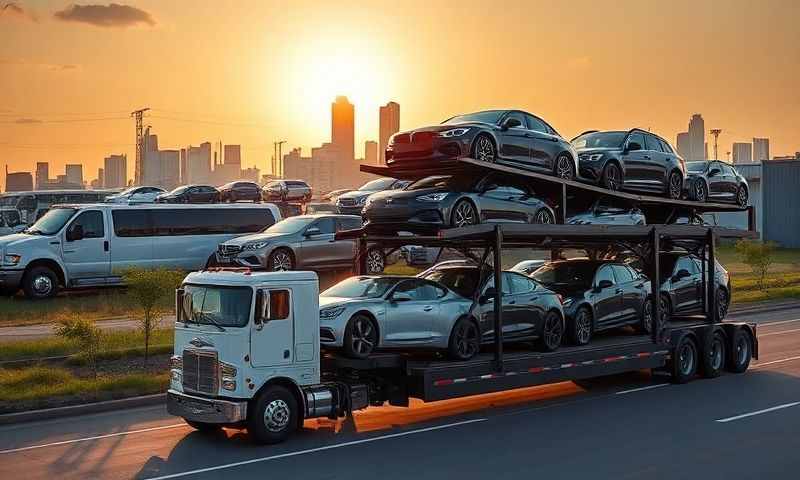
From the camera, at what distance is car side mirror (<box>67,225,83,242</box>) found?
87.5 ft

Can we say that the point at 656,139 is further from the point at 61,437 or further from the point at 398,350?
the point at 61,437

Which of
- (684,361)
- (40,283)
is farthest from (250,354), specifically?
(40,283)

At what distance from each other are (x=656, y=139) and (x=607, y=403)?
5.72 metres

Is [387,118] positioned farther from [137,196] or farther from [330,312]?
[330,312]

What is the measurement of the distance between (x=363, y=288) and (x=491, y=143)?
10.0 feet

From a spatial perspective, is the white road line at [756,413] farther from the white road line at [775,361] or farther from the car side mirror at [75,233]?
the car side mirror at [75,233]

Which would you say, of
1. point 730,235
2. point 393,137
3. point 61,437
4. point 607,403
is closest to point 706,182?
point 730,235

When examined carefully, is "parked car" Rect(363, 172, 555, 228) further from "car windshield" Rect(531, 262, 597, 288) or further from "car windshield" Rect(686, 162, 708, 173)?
"car windshield" Rect(686, 162, 708, 173)

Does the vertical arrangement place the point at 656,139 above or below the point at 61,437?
above

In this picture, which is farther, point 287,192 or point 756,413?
point 287,192

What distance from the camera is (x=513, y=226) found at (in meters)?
15.2

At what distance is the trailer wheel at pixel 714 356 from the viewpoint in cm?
1888

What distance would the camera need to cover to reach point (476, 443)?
42.9 feet

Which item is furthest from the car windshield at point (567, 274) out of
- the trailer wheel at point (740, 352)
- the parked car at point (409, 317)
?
the trailer wheel at point (740, 352)
